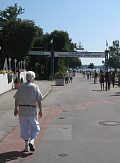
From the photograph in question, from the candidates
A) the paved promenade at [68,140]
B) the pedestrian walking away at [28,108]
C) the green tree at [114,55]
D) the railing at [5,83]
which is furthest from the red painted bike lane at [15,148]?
the green tree at [114,55]

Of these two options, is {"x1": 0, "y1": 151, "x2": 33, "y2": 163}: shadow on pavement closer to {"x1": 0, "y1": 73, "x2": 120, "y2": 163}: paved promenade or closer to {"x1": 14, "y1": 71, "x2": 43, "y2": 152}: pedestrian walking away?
{"x1": 0, "y1": 73, "x2": 120, "y2": 163}: paved promenade

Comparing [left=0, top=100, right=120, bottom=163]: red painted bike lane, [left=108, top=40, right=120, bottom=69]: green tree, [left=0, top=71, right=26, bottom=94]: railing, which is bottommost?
[left=0, top=100, right=120, bottom=163]: red painted bike lane

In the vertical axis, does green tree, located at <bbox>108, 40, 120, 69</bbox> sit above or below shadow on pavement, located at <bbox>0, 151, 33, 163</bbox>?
above

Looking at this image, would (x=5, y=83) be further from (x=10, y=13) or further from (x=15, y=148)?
(x=10, y=13)

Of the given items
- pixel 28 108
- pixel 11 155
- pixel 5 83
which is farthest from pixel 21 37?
pixel 11 155

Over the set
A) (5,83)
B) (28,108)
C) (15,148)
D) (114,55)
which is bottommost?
(15,148)

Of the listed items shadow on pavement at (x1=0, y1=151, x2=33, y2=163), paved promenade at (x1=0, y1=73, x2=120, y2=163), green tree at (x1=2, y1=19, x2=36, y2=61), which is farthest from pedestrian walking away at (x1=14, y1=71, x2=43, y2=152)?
green tree at (x1=2, y1=19, x2=36, y2=61)

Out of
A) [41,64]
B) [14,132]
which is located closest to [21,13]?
[41,64]

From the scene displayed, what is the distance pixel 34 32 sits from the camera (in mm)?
41531

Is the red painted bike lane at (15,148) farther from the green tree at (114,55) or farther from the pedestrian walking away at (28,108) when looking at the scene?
the green tree at (114,55)

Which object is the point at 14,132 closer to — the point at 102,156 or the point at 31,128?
the point at 31,128

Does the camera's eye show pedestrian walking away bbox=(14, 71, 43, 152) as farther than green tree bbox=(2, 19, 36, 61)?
No

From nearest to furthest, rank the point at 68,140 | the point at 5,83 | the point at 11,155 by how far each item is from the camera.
Result: the point at 11,155
the point at 68,140
the point at 5,83

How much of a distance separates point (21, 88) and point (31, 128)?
88 cm
